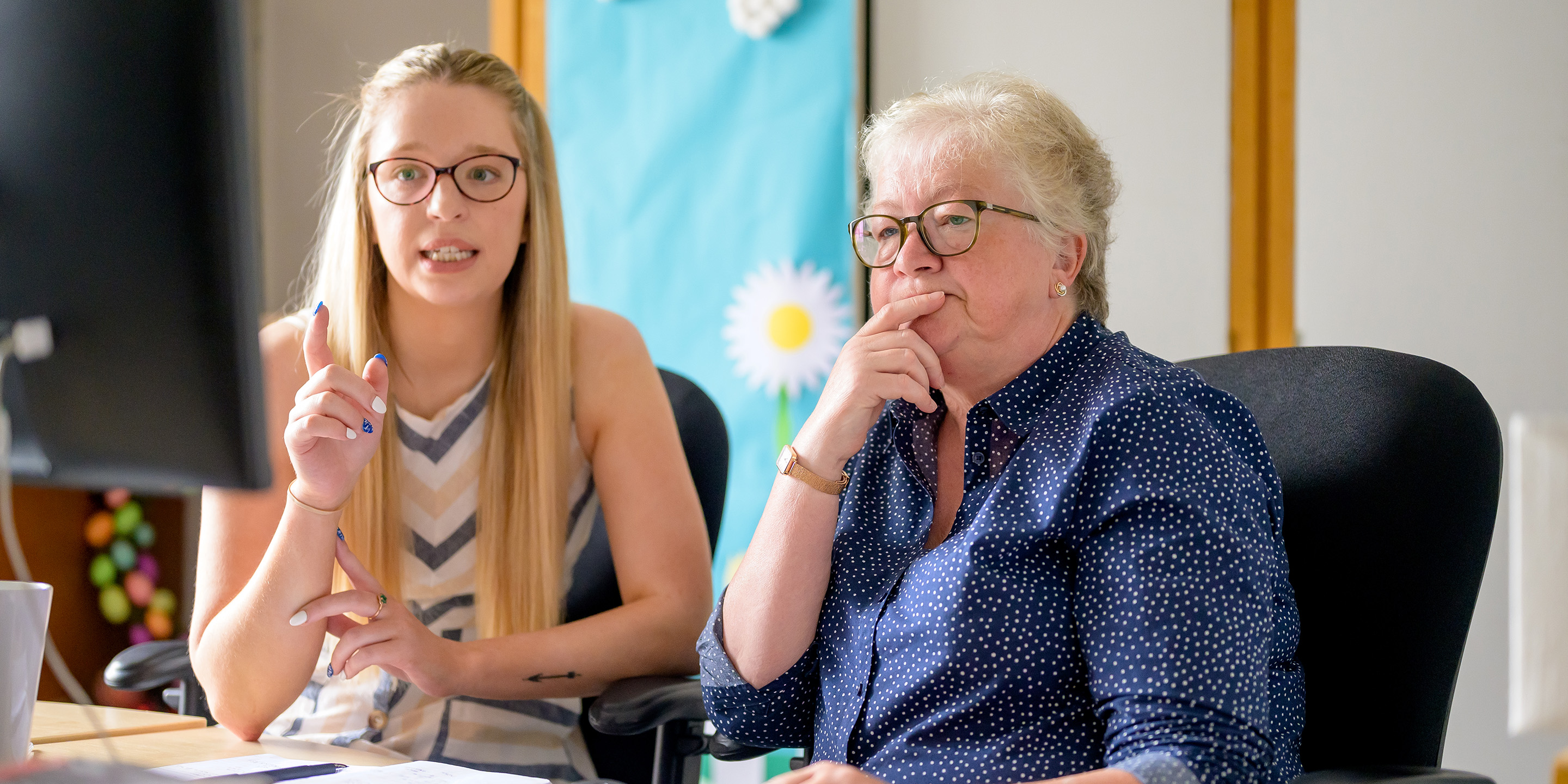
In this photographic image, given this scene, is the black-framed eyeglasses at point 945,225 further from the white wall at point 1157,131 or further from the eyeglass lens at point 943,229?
the white wall at point 1157,131

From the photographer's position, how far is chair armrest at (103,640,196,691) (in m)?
1.57

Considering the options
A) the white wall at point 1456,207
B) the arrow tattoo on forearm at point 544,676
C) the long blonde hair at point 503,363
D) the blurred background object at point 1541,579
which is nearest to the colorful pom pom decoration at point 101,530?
the long blonde hair at point 503,363

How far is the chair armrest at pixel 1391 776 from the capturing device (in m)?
1.03

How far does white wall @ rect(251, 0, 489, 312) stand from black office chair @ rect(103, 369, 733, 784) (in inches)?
83.6

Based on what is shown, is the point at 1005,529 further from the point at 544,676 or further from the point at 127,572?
the point at 127,572

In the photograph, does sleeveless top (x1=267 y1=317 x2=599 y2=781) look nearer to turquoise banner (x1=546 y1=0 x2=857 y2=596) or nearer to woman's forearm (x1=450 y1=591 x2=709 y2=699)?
woman's forearm (x1=450 y1=591 x2=709 y2=699)

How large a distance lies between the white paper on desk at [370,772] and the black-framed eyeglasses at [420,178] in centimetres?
77

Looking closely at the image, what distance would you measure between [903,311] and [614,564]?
0.64 meters

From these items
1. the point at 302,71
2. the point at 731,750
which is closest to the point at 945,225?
the point at 731,750

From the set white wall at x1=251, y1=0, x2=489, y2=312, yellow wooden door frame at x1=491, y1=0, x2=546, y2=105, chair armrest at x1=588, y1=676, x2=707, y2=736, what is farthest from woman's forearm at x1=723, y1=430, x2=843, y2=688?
white wall at x1=251, y1=0, x2=489, y2=312

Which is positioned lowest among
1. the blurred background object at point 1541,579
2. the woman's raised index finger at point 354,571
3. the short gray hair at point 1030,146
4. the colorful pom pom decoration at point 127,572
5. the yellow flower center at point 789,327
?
the colorful pom pom decoration at point 127,572

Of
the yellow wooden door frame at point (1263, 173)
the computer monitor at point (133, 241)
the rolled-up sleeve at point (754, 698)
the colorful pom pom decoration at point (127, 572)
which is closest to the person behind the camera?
the computer monitor at point (133, 241)

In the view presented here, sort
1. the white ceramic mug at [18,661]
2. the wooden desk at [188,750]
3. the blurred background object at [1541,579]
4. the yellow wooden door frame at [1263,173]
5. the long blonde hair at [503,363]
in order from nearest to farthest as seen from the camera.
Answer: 1. the blurred background object at [1541,579]
2. the white ceramic mug at [18,661]
3. the wooden desk at [188,750]
4. the long blonde hair at [503,363]
5. the yellow wooden door frame at [1263,173]

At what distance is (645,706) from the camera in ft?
4.36
